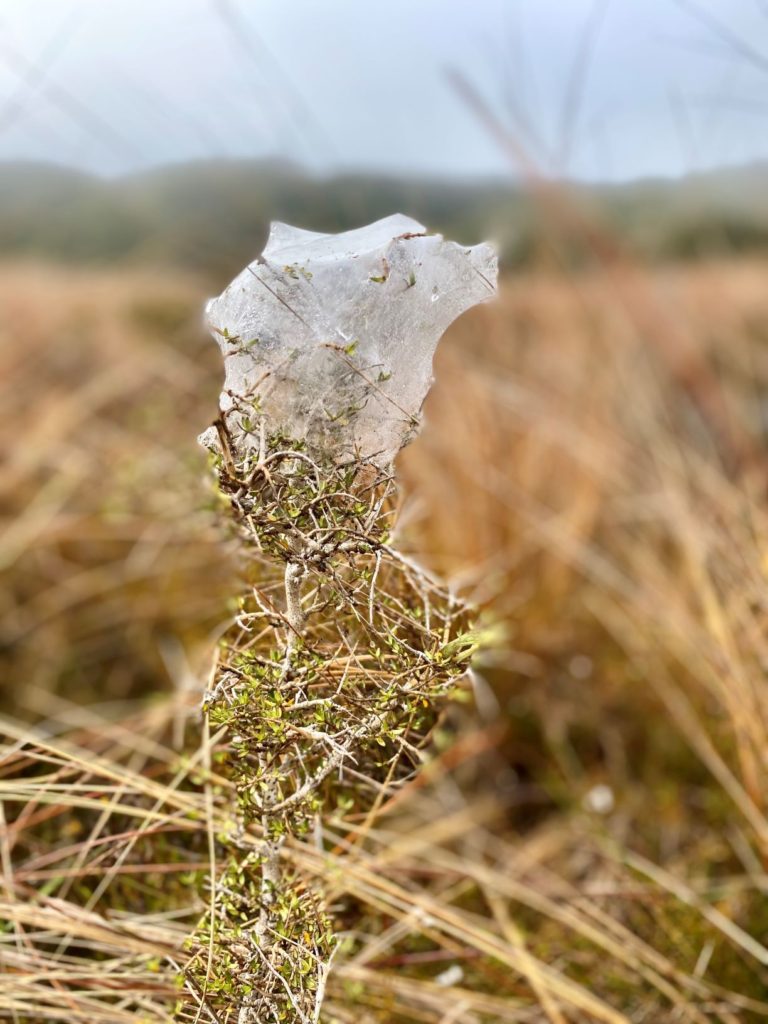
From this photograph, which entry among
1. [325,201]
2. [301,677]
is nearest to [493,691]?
[325,201]

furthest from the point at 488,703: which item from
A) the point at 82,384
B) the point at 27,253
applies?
the point at 27,253

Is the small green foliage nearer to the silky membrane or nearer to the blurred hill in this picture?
the silky membrane

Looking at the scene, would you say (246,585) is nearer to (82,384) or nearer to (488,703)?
(488,703)

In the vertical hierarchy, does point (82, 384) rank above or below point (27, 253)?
below

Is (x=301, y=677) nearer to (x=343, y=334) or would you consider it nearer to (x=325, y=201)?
(x=343, y=334)

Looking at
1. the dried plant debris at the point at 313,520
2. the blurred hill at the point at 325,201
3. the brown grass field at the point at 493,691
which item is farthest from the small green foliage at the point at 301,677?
the blurred hill at the point at 325,201

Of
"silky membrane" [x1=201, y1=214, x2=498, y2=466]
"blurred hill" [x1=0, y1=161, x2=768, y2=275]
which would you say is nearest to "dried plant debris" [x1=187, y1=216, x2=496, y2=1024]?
"silky membrane" [x1=201, y1=214, x2=498, y2=466]

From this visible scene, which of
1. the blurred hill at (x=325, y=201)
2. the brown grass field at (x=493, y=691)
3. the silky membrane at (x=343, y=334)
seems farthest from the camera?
the blurred hill at (x=325, y=201)

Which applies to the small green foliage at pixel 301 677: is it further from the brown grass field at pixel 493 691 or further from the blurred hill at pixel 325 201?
the blurred hill at pixel 325 201

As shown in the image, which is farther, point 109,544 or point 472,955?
point 109,544
